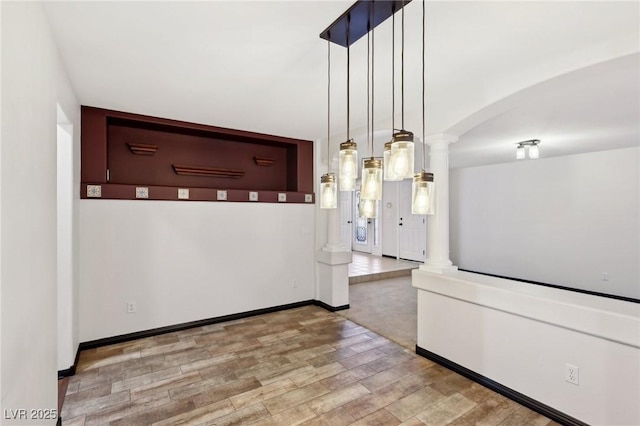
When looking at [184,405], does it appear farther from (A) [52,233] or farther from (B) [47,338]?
(A) [52,233]

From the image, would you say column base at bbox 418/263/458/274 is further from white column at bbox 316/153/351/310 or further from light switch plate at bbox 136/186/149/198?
light switch plate at bbox 136/186/149/198

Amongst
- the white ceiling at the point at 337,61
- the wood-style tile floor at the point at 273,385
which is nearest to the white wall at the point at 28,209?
the white ceiling at the point at 337,61

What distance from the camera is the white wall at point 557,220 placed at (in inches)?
192

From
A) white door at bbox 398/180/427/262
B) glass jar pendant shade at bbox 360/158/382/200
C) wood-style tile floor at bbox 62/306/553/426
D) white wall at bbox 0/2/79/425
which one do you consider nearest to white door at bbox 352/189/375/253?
white door at bbox 398/180/427/262

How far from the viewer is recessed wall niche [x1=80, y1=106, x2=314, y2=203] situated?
128 inches

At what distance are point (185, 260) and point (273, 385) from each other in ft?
6.13

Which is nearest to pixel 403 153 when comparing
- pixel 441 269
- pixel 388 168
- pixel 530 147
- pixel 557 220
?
pixel 388 168

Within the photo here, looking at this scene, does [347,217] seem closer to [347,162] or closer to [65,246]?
[65,246]

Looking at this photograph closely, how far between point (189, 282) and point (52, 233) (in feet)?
6.56

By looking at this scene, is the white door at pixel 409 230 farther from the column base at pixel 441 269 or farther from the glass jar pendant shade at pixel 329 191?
the glass jar pendant shade at pixel 329 191

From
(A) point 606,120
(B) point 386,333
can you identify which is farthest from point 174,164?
(A) point 606,120

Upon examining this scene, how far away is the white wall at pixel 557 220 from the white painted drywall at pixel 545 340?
3808 millimetres

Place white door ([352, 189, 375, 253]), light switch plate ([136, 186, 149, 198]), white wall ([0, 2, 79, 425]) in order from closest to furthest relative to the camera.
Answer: white wall ([0, 2, 79, 425])
light switch plate ([136, 186, 149, 198])
white door ([352, 189, 375, 253])

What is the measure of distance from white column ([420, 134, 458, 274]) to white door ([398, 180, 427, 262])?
4726 millimetres
